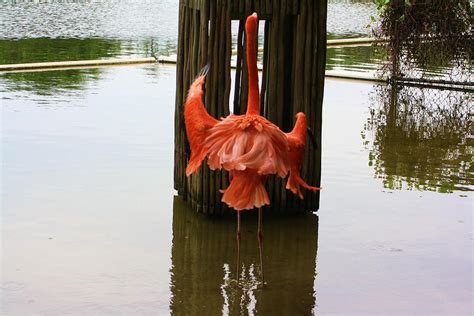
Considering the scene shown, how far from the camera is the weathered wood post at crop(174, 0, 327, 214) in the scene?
7301 mm

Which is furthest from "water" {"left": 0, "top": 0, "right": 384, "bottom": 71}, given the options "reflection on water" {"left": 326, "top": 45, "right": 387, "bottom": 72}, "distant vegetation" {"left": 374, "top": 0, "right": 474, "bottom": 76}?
"distant vegetation" {"left": 374, "top": 0, "right": 474, "bottom": 76}

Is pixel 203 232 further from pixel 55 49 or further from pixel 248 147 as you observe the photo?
pixel 55 49

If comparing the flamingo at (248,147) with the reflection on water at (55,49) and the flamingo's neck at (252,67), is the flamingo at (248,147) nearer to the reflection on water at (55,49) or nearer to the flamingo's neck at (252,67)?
the flamingo's neck at (252,67)

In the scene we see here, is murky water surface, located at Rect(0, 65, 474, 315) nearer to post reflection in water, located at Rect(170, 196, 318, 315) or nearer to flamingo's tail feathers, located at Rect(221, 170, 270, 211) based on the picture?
post reflection in water, located at Rect(170, 196, 318, 315)

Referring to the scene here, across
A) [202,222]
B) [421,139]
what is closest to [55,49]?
[421,139]

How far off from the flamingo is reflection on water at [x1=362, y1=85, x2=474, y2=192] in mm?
2955

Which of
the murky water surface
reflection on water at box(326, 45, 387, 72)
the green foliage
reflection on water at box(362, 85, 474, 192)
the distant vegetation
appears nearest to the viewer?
the murky water surface

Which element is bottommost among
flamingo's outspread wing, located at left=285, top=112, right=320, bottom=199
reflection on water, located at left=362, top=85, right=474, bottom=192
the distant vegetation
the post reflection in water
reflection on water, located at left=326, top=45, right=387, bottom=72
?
the post reflection in water

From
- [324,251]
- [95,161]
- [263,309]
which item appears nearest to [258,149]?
[263,309]

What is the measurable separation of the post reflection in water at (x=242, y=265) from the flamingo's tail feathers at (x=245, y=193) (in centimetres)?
61

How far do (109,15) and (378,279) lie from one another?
74.8ft

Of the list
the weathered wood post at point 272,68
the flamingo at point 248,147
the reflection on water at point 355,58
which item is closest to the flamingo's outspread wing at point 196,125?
the flamingo at point 248,147

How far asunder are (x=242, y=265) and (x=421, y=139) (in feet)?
16.7

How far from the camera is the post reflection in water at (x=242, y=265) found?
578cm
